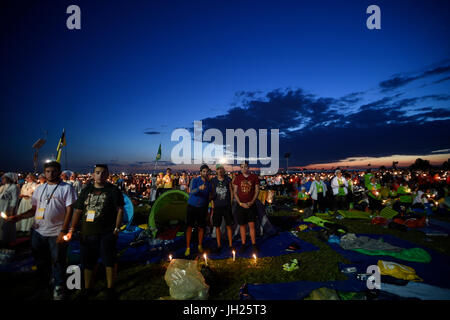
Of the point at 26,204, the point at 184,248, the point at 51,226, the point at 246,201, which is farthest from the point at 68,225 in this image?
the point at 26,204

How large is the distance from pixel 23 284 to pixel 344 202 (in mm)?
12782

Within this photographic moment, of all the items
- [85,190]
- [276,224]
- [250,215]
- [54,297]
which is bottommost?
[276,224]

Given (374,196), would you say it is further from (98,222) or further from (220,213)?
(98,222)

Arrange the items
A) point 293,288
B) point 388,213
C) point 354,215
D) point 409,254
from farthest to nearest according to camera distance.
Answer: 1. point 354,215
2. point 388,213
3. point 409,254
4. point 293,288

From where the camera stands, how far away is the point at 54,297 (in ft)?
10.3

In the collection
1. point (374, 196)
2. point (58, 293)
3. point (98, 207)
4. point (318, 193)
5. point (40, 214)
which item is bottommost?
point (58, 293)

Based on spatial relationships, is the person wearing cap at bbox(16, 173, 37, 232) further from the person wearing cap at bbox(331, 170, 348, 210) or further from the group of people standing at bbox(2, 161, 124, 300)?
the person wearing cap at bbox(331, 170, 348, 210)

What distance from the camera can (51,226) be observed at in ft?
10.4

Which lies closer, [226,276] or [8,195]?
[226,276]

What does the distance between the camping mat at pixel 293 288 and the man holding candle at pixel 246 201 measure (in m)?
1.59

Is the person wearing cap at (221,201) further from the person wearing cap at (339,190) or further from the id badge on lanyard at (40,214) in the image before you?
the person wearing cap at (339,190)

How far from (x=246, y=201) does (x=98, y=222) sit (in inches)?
135
